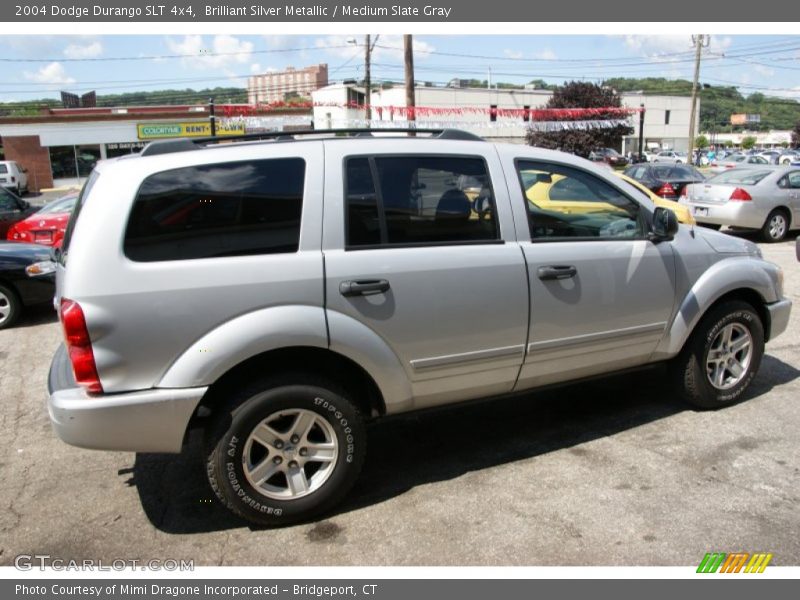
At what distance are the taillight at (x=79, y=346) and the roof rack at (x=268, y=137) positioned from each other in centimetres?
87

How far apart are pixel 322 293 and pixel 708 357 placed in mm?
2882

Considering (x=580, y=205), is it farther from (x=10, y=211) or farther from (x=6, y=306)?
(x=10, y=211)

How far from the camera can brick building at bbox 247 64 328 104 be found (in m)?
68.9

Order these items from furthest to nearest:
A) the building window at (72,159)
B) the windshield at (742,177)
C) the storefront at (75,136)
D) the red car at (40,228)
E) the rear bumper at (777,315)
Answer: the building window at (72,159) < the storefront at (75,136) < the windshield at (742,177) < the red car at (40,228) < the rear bumper at (777,315)

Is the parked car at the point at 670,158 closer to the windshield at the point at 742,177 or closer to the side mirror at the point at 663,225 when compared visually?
the windshield at the point at 742,177

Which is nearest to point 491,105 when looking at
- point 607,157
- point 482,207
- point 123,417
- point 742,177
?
point 607,157

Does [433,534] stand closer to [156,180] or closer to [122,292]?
[122,292]

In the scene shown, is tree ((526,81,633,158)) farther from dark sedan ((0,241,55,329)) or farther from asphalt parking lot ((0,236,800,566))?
asphalt parking lot ((0,236,800,566))

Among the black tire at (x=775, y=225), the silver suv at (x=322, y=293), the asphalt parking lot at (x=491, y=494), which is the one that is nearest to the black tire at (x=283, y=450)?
the silver suv at (x=322, y=293)

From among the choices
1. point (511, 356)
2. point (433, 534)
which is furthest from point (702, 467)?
point (433, 534)

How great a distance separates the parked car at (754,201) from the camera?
1213cm

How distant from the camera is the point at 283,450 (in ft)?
10.7

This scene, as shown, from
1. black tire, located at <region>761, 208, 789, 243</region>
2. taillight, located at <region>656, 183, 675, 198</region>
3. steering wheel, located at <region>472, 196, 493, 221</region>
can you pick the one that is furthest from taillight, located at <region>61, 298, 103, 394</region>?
taillight, located at <region>656, 183, 675, 198</region>

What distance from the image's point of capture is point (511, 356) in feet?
12.1
